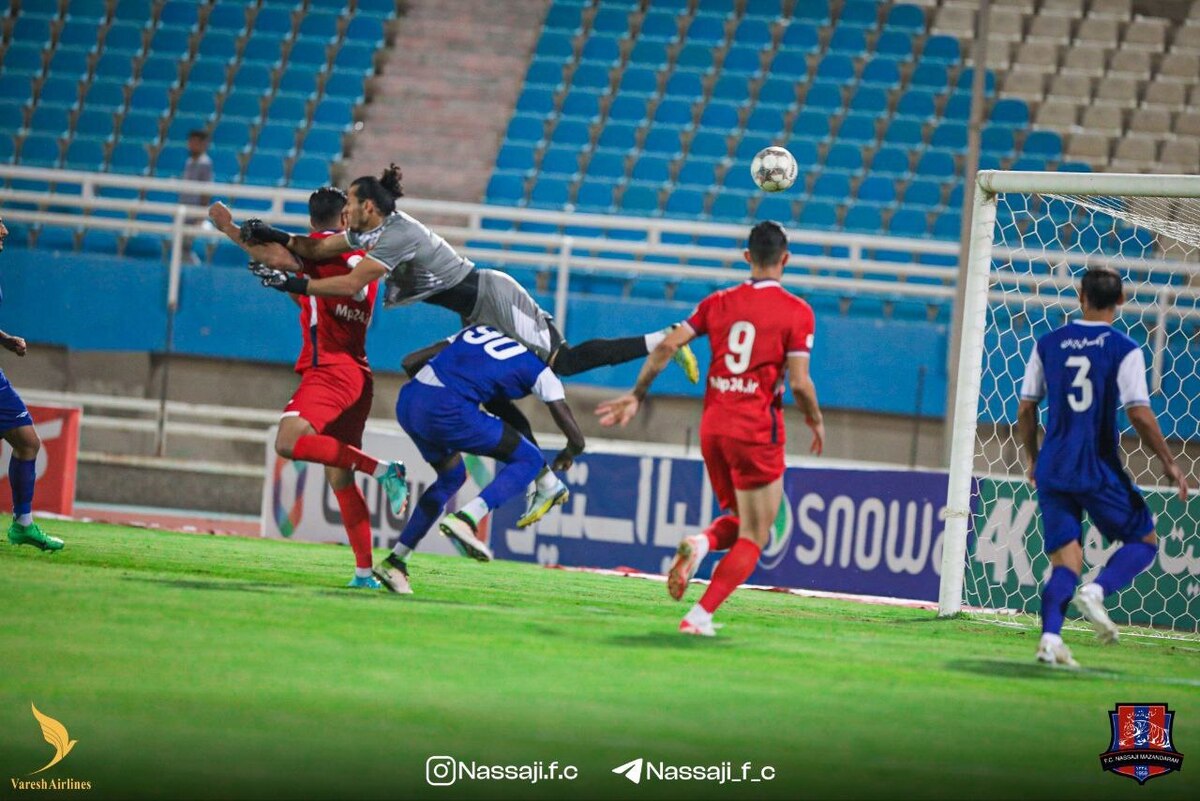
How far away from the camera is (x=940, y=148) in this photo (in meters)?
21.3

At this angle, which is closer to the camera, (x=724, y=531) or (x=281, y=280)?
(x=724, y=531)

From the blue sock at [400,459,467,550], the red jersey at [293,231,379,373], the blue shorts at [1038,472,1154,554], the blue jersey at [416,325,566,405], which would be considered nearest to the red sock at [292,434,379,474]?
the blue sock at [400,459,467,550]

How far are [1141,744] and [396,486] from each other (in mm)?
4645

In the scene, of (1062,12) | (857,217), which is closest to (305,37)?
(857,217)

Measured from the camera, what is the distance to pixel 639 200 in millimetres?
20828

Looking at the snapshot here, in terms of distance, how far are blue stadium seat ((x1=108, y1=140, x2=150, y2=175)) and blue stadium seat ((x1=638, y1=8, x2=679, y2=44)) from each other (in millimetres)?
6900

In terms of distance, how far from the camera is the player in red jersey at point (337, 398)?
927 cm

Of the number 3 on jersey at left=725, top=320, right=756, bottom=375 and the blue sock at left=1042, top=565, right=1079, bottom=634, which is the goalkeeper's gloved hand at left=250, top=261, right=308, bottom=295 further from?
the blue sock at left=1042, top=565, right=1079, bottom=634

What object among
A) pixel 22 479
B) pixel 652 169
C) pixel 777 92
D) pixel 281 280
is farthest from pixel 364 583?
pixel 777 92

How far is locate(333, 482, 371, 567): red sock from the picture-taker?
30.8 feet

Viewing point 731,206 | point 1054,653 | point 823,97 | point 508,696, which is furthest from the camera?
point 823,97

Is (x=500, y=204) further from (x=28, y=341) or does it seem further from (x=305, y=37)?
(x=28, y=341)

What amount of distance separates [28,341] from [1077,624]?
12.3 metres

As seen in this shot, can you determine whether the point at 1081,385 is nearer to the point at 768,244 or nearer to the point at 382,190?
the point at 768,244
